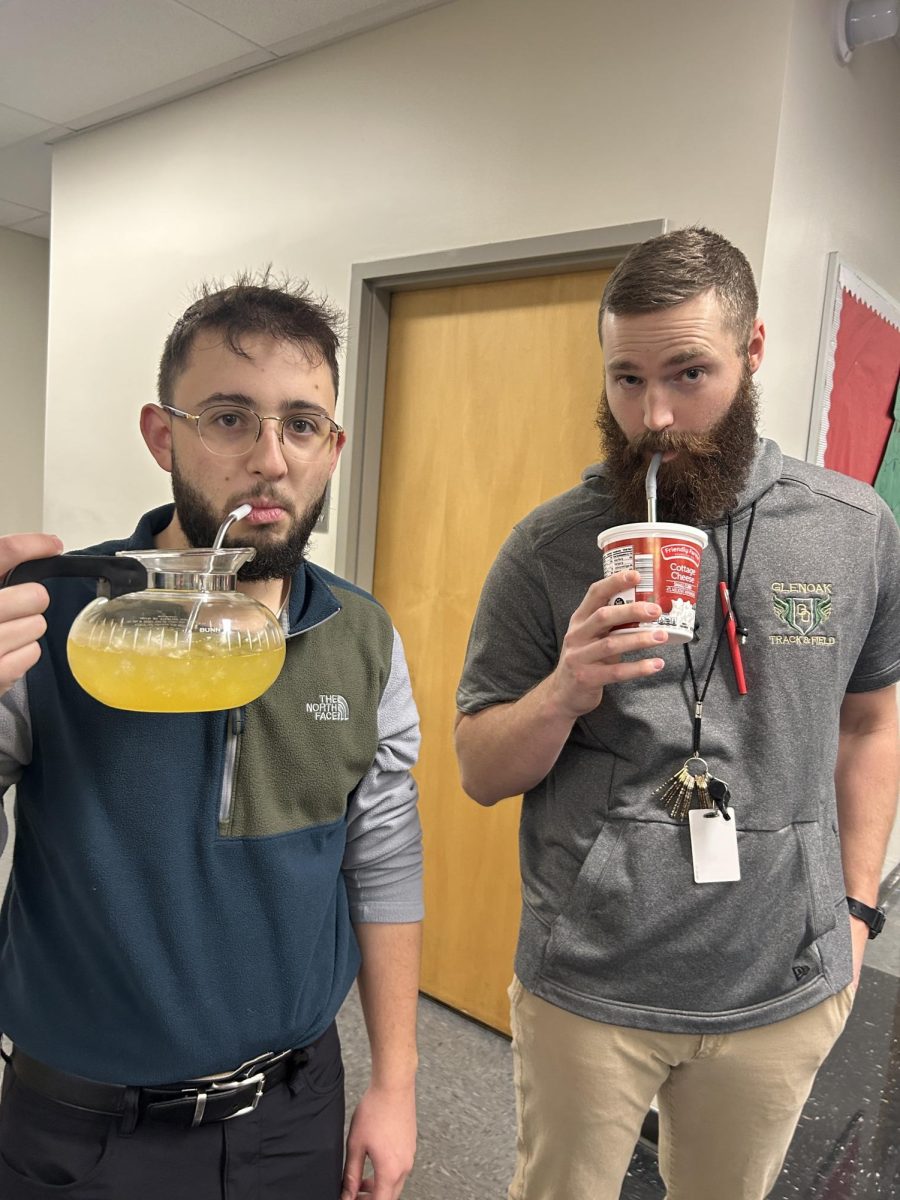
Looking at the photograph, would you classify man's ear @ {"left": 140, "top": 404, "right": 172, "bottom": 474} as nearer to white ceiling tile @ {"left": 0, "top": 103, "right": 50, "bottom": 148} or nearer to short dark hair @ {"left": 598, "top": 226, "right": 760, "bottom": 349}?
short dark hair @ {"left": 598, "top": 226, "right": 760, "bottom": 349}

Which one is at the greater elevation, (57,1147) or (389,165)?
(389,165)

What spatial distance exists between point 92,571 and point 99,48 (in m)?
2.90

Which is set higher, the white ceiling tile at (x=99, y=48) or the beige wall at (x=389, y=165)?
the white ceiling tile at (x=99, y=48)

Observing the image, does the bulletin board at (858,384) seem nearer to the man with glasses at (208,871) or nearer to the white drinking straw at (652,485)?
the white drinking straw at (652,485)

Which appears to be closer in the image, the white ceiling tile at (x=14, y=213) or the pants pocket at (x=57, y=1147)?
the pants pocket at (x=57, y=1147)

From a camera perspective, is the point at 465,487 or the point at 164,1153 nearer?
the point at 164,1153

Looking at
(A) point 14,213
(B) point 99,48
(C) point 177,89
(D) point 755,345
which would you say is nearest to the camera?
(D) point 755,345

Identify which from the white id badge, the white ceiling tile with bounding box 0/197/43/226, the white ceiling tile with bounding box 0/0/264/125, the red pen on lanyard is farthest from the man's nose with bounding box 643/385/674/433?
the white ceiling tile with bounding box 0/197/43/226

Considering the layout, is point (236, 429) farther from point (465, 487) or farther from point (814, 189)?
point (814, 189)

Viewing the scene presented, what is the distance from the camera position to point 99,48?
285 centimetres

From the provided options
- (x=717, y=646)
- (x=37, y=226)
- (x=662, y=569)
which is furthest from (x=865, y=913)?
(x=37, y=226)

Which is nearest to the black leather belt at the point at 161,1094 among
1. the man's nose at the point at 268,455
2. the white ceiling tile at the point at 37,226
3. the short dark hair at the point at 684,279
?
the man's nose at the point at 268,455

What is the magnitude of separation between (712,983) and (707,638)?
18.7 inches

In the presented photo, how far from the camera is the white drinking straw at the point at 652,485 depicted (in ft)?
3.65
